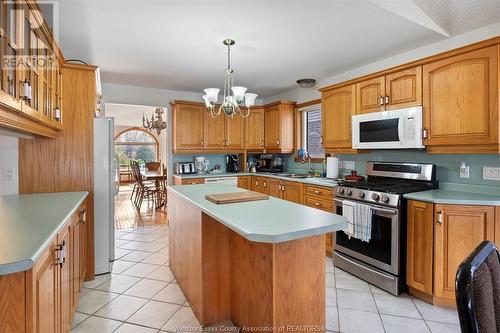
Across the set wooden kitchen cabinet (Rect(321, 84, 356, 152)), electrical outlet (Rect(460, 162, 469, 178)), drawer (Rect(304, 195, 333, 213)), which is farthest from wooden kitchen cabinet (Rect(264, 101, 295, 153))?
electrical outlet (Rect(460, 162, 469, 178))

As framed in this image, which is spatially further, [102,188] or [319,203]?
[319,203]

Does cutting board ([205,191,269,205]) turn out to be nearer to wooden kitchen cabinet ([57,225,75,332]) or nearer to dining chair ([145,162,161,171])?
wooden kitchen cabinet ([57,225,75,332])

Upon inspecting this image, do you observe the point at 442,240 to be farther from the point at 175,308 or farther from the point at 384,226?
the point at 175,308

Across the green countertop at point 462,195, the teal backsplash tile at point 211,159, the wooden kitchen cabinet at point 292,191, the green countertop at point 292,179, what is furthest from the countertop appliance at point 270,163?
the green countertop at point 462,195

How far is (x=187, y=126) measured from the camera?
480 cm

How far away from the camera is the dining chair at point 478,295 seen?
0.70 metres

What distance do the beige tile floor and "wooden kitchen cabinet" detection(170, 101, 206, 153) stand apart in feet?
7.42

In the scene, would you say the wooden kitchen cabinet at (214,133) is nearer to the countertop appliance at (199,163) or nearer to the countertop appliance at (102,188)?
the countertop appliance at (199,163)

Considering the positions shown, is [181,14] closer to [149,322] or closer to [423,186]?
[149,322]

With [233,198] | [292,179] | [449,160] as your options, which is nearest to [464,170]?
[449,160]

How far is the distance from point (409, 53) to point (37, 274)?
12.2 feet

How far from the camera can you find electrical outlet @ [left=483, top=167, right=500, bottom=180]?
2.46 meters

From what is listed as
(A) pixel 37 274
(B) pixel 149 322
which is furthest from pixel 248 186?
(A) pixel 37 274

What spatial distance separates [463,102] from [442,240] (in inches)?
46.2
